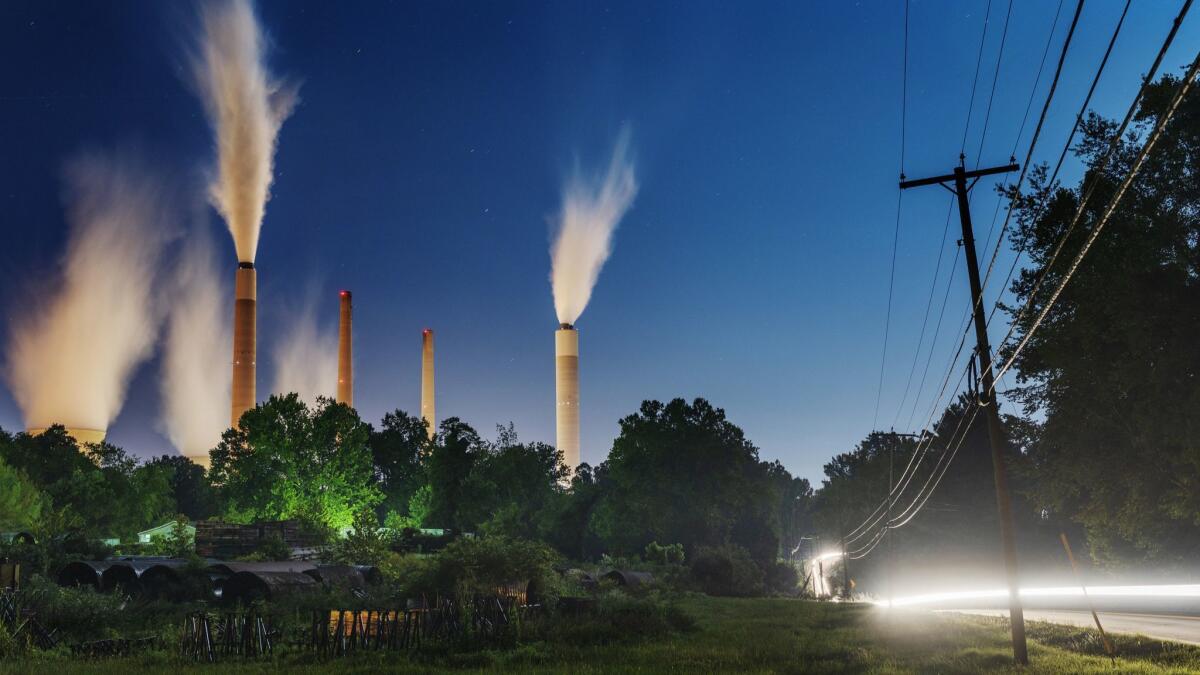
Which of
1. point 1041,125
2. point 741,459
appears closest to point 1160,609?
point 1041,125

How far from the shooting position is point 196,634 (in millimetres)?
23672

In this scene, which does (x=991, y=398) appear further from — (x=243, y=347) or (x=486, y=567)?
(x=243, y=347)

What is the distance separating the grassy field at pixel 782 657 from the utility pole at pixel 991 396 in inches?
→ 47.5

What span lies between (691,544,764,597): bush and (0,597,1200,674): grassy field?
124ft

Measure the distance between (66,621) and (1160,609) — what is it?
4114 cm

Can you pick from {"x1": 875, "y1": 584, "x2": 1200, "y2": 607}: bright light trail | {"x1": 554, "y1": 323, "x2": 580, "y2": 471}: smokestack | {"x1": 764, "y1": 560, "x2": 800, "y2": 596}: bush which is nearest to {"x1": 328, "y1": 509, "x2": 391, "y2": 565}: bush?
{"x1": 875, "y1": 584, "x2": 1200, "y2": 607}: bright light trail

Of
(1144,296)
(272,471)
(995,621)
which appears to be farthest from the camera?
(272,471)

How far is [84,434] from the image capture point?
124750 mm

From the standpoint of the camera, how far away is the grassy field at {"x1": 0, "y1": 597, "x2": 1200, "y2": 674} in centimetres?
2069

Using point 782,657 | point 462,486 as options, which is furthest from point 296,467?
point 782,657

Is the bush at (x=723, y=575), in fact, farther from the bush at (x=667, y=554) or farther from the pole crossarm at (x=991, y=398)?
the pole crossarm at (x=991, y=398)

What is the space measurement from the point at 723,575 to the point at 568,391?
73305 mm

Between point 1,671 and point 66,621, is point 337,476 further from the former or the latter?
point 1,671

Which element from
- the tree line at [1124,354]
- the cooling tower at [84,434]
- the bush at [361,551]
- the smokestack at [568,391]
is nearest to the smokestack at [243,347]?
the cooling tower at [84,434]
